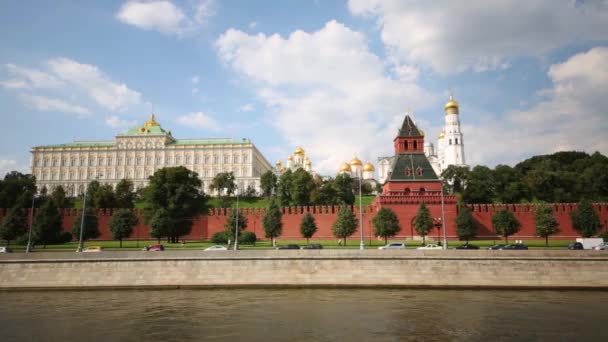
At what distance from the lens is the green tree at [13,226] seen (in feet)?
130

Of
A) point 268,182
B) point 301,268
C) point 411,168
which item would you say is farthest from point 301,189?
point 301,268

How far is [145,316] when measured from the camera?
17922 mm

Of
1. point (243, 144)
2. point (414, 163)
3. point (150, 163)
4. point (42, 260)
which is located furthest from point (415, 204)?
point (150, 163)

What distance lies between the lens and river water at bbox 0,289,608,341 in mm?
15039

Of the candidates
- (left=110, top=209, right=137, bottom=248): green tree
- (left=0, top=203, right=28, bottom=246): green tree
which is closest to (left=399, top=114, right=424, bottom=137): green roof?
(left=110, top=209, right=137, bottom=248): green tree

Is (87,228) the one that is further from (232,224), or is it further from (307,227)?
(307,227)

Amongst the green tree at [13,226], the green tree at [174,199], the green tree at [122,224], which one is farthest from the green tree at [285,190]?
the green tree at [13,226]

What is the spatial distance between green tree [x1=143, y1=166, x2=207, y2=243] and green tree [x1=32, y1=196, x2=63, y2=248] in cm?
819

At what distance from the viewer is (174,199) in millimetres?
45562

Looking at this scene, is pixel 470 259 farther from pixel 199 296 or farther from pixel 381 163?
pixel 381 163

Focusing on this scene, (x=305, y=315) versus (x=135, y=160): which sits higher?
(x=135, y=160)

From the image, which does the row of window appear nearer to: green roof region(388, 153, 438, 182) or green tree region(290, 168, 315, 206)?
green tree region(290, 168, 315, 206)

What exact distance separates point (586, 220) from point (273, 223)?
28402 millimetres

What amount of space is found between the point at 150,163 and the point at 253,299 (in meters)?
74.0
